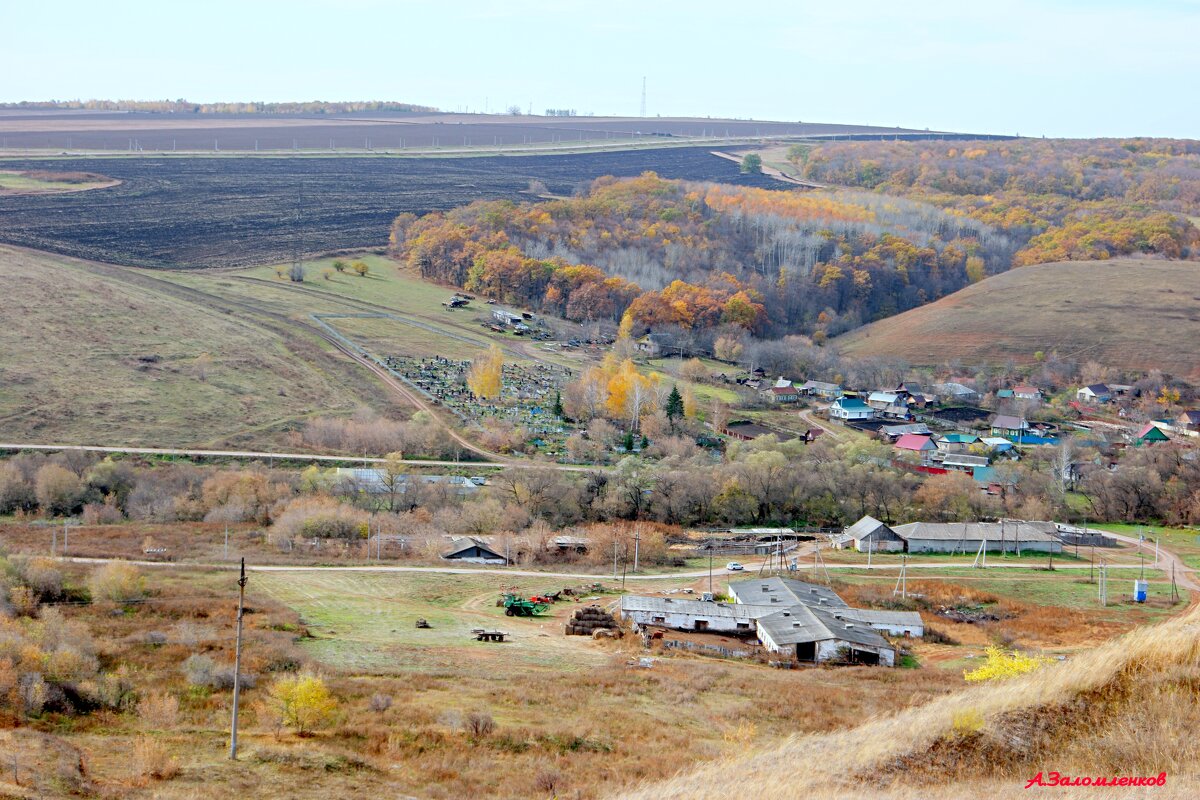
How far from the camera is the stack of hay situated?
2911cm

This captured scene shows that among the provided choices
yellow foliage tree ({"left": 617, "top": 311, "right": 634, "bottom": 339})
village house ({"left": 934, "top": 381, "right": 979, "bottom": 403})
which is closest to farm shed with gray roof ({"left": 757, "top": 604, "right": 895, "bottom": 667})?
village house ({"left": 934, "top": 381, "right": 979, "bottom": 403})

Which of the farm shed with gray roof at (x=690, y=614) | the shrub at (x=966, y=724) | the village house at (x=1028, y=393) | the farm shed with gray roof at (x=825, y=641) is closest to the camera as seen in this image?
the shrub at (x=966, y=724)

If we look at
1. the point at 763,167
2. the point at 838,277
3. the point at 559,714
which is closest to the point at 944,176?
the point at 763,167

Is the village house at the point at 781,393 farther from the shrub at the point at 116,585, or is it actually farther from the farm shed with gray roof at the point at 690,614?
the shrub at the point at 116,585

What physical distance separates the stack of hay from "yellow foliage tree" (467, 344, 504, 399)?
94.2ft

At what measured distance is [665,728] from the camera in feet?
68.8

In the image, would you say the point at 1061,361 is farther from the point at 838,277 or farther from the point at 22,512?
the point at 22,512

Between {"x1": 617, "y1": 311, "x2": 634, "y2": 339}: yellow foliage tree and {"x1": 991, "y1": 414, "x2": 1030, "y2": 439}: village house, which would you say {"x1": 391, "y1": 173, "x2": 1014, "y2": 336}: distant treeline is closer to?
{"x1": 617, "y1": 311, "x2": 634, "y2": 339}: yellow foliage tree

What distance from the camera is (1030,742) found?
41.4ft

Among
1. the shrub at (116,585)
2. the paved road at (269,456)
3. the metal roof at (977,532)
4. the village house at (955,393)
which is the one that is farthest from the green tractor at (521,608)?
the village house at (955,393)

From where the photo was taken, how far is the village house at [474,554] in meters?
37.9

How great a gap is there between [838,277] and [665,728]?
76116 mm

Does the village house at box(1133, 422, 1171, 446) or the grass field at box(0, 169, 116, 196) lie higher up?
the grass field at box(0, 169, 116, 196)

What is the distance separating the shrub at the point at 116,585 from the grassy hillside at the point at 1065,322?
54.9 m
